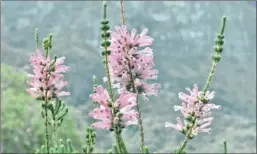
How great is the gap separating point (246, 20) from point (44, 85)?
553 ft

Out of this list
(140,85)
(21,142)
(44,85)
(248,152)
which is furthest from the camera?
(248,152)

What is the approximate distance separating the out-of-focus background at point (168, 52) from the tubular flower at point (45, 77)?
81879mm

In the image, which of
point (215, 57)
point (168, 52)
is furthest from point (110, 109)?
point (168, 52)

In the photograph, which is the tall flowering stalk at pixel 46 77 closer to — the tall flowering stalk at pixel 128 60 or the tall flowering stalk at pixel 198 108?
the tall flowering stalk at pixel 128 60

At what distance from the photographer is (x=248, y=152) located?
301 feet

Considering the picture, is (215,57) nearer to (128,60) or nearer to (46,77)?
(128,60)

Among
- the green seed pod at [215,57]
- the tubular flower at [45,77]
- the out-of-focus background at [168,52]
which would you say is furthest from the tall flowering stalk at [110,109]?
the out-of-focus background at [168,52]

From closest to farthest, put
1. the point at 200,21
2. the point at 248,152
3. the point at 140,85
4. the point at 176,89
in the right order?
the point at 140,85 < the point at 248,152 < the point at 176,89 < the point at 200,21

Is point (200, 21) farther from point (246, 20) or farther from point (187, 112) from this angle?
point (187, 112)

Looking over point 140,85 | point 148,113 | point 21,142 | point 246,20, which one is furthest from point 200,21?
point 140,85

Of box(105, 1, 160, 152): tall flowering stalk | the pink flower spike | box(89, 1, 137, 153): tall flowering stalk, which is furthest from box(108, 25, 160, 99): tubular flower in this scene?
the pink flower spike

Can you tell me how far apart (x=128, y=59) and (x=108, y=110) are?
26 cm

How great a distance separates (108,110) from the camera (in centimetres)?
206

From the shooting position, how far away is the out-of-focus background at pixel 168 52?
10188cm
